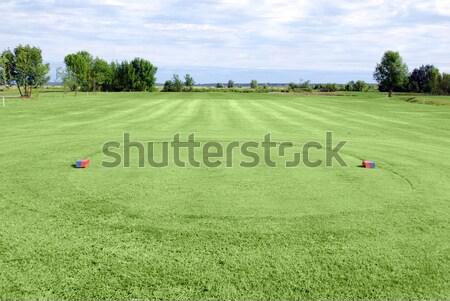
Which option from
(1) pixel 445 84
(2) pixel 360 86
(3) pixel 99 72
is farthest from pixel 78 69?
(1) pixel 445 84

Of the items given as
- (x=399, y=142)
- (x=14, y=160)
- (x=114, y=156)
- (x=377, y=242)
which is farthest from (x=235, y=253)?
(x=399, y=142)

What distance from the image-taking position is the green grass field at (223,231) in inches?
193

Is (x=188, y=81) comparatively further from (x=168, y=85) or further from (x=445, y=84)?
(x=445, y=84)

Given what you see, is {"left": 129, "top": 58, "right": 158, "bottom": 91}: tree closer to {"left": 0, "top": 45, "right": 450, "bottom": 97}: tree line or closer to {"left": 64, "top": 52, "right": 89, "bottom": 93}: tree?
{"left": 0, "top": 45, "right": 450, "bottom": 97}: tree line

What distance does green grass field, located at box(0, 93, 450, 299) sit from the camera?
4895mm

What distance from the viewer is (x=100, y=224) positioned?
6.80 metres

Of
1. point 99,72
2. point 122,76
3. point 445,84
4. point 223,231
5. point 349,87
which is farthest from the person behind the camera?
point 122,76

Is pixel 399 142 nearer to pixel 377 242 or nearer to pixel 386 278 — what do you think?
pixel 377 242

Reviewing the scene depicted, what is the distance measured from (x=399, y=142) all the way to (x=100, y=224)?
1453 cm

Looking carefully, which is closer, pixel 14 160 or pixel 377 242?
pixel 377 242

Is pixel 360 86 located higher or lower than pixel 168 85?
lower

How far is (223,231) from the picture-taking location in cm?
650

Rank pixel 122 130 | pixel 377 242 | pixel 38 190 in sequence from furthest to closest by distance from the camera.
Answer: pixel 122 130 → pixel 38 190 → pixel 377 242

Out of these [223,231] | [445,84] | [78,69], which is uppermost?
[78,69]
